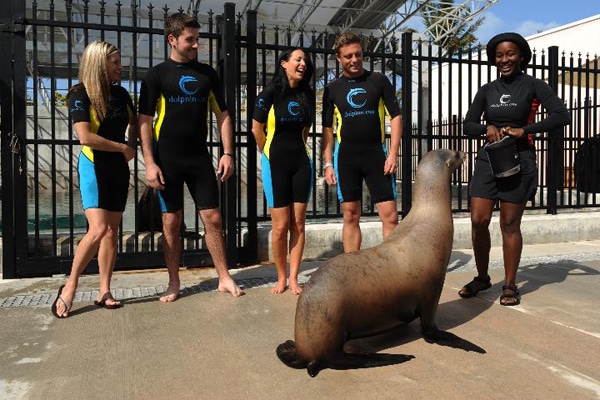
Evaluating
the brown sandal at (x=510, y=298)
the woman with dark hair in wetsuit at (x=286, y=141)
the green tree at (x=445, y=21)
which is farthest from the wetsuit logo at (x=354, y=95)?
the green tree at (x=445, y=21)

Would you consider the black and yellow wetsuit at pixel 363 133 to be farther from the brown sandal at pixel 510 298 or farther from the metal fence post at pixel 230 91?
the metal fence post at pixel 230 91

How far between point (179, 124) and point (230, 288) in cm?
146

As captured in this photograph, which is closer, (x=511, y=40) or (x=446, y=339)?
(x=446, y=339)

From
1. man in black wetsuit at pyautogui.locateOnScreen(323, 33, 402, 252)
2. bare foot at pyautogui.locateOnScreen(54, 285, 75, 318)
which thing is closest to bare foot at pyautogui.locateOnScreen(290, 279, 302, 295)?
man in black wetsuit at pyautogui.locateOnScreen(323, 33, 402, 252)

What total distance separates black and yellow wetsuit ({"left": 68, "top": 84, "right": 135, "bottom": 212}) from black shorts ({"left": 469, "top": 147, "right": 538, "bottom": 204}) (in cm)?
289

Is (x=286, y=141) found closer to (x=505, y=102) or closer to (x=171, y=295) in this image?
(x=171, y=295)

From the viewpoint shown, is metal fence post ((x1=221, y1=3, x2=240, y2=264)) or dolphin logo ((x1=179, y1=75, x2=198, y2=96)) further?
metal fence post ((x1=221, y1=3, x2=240, y2=264))

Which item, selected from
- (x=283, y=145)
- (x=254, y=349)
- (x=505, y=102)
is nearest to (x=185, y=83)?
(x=283, y=145)

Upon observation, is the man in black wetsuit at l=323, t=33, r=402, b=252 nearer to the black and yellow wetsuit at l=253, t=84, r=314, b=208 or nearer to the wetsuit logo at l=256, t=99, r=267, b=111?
the black and yellow wetsuit at l=253, t=84, r=314, b=208

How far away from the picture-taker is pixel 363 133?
4.29 m

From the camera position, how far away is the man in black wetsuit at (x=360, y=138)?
429 cm

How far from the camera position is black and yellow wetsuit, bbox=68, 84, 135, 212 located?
3.71m

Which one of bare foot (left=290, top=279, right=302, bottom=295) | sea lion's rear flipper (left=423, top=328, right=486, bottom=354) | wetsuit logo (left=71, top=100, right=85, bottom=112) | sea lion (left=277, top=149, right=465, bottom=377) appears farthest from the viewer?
bare foot (left=290, top=279, right=302, bottom=295)

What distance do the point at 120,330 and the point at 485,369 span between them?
2.32 meters
